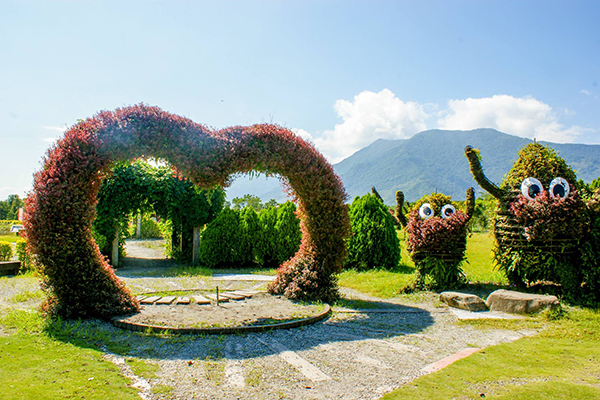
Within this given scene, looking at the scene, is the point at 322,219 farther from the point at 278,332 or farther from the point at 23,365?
the point at 23,365

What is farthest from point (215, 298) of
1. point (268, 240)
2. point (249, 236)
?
point (249, 236)

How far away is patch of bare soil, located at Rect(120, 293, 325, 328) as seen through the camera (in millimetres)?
6020

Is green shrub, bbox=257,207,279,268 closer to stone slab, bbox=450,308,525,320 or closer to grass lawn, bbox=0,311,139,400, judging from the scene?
stone slab, bbox=450,308,525,320

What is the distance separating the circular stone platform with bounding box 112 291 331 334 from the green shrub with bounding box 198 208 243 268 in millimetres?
5747

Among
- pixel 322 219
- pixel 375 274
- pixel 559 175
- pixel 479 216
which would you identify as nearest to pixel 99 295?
pixel 322 219

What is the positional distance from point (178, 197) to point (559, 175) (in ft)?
34.9

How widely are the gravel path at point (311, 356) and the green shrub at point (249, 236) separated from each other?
7445 mm

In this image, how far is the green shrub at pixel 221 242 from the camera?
46.5 ft

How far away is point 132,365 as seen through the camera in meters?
4.41

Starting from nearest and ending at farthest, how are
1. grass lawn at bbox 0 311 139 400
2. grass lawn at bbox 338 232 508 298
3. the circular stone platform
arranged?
grass lawn at bbox 0 311 139 400
the circular stone platform
grass lawn at bbox 338 232 508 298

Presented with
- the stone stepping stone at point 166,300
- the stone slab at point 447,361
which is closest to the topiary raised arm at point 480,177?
the stone slab at point 447,361

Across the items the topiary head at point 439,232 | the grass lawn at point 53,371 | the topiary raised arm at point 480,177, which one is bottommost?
the grass lawn at point 53,371

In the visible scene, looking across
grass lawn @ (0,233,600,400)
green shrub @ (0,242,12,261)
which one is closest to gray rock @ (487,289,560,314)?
grass lawn @ (0,233,600,400)

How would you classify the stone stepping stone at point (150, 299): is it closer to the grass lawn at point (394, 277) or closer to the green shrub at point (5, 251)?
the grass lawn at point (394, 277)
